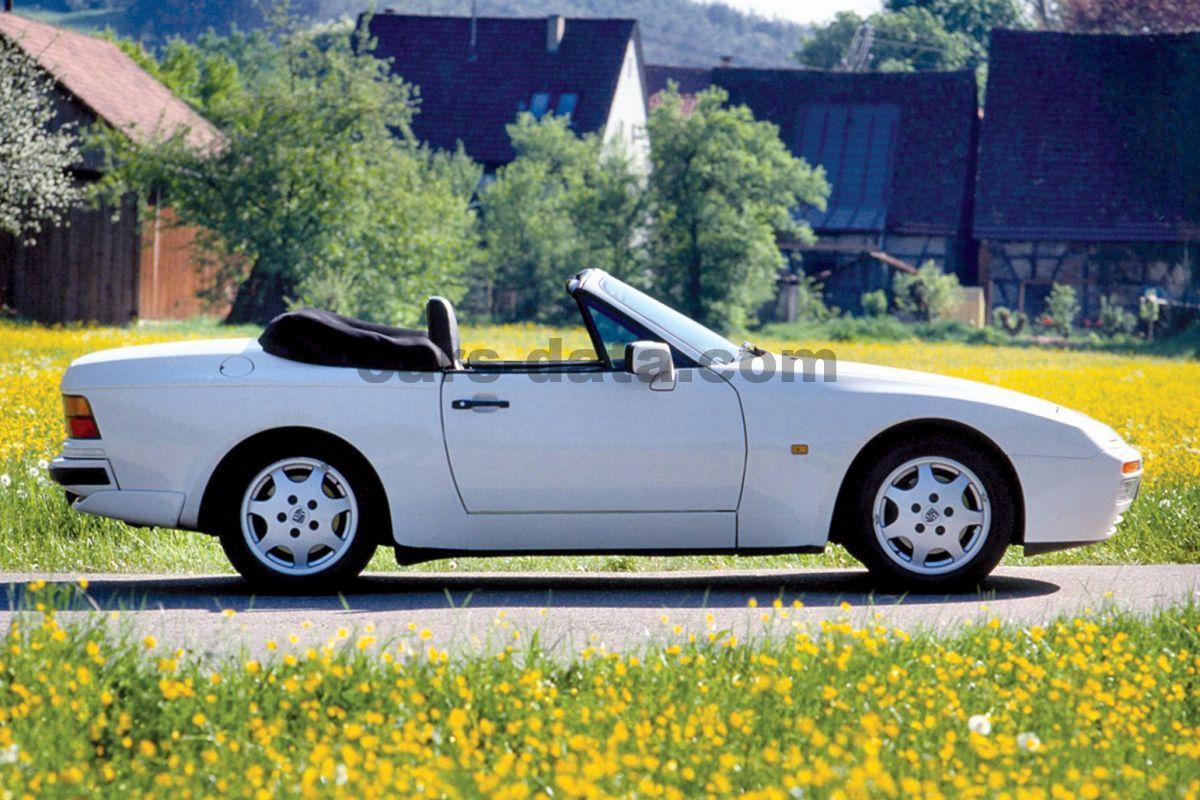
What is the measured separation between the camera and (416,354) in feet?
25.7

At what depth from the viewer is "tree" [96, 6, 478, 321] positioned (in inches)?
1366

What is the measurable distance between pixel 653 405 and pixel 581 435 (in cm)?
33

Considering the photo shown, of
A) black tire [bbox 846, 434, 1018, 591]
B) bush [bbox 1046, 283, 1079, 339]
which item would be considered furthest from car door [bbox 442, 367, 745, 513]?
bush [bbox 1046, 283, 1079, 339]

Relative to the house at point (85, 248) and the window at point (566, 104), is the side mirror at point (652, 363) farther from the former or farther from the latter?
the window at point (566, 104)

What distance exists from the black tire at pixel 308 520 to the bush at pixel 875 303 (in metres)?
41.2

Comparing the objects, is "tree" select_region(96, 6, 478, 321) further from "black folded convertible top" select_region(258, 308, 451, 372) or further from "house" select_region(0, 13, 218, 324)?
"black folded convertible top" select_region(258, 308, 451, 372)

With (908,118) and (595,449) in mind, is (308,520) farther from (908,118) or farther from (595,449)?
(908,118)

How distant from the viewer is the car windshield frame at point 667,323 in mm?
7879

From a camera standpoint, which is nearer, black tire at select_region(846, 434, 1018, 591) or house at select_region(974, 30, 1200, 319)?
black tire at select_region(846, 434, 1018, 591)

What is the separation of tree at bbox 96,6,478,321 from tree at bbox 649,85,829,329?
31.1ft

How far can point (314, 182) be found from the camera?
3478 cm

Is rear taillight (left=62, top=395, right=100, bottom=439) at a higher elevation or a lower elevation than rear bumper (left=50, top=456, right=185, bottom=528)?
higher

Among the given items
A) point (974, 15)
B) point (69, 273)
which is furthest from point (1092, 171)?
point (974, 15)

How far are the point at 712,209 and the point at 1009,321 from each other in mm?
9576
